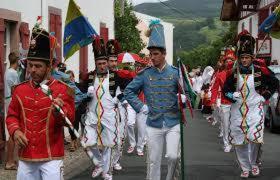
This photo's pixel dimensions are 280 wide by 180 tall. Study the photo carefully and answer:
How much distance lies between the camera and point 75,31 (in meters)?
9.79

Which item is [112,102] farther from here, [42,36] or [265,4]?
[265,4]

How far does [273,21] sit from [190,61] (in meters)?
70.3

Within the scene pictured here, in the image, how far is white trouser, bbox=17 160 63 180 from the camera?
709 cm

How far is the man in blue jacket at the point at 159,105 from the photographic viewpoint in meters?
9.34

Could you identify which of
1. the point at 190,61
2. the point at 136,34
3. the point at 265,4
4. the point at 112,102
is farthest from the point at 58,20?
the point at 190,61

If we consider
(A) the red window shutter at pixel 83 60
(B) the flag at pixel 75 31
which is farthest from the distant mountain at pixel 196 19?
(B) the flag at pixel 75 31

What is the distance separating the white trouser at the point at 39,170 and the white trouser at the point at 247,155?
17.1 feet

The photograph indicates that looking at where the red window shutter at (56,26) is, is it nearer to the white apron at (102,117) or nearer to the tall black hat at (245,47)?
the white apron at (102,117)

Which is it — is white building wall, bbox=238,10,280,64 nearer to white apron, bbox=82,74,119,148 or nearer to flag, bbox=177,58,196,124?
white apron, bbox=82,74,119,148

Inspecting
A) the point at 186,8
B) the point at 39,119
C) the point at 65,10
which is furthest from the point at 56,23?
the point at 186,8

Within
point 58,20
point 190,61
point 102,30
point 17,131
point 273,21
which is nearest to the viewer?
point 17,131

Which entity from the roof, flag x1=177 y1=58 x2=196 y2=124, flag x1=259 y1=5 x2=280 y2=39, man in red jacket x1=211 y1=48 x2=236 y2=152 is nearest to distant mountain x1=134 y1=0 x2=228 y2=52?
the roof

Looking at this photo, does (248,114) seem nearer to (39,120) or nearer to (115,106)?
(115,106)

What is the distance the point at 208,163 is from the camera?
1375cm
